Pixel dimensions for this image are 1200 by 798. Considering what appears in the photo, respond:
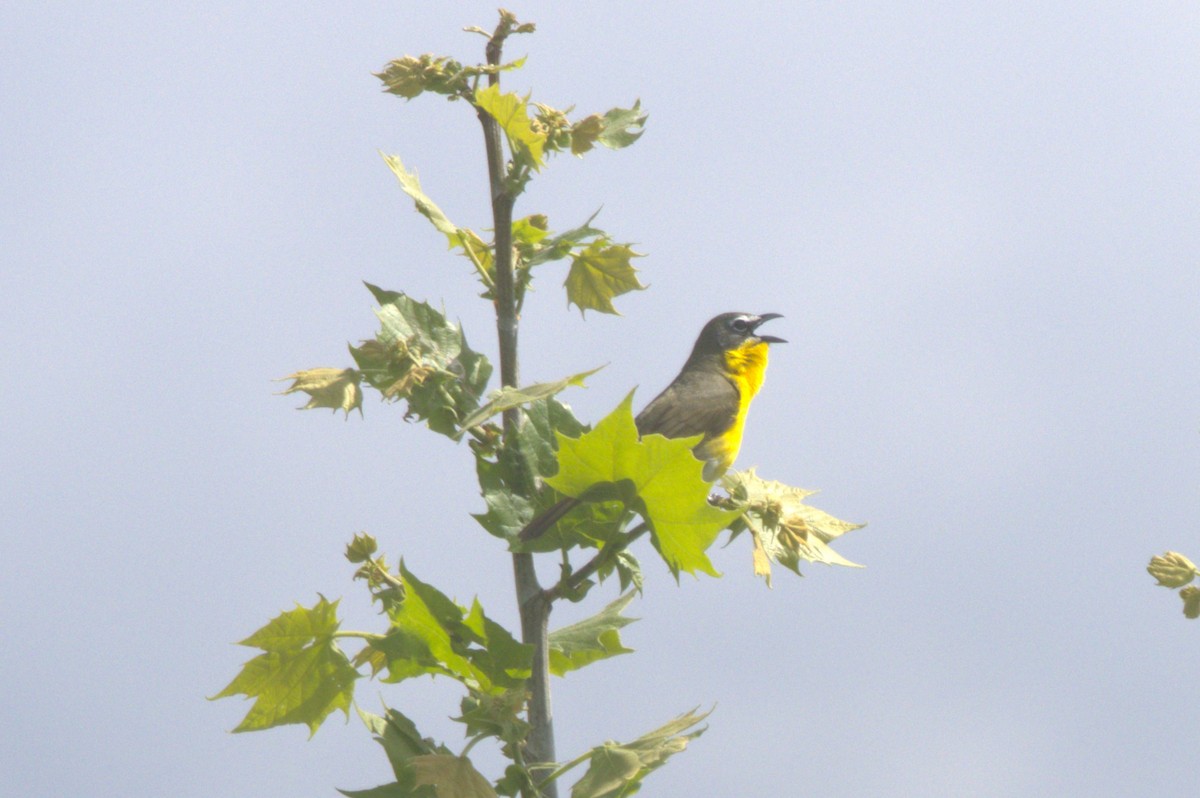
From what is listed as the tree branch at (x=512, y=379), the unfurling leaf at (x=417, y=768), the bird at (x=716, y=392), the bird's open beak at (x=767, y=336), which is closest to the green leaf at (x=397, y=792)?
the unfurling leaf at (x=417, y=768)

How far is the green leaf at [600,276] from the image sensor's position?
16.6 ft

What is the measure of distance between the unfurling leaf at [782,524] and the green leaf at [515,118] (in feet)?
4.65

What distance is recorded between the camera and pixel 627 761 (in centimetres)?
388

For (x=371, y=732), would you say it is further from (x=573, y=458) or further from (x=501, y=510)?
(x=573, y=458)

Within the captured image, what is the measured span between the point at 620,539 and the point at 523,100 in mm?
1617

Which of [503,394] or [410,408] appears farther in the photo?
[410,408]

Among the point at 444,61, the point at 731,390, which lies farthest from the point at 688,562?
the point at 731,390

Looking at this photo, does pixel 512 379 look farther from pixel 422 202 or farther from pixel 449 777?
pixel 449 777

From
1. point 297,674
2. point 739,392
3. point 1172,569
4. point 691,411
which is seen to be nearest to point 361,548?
point 297,674

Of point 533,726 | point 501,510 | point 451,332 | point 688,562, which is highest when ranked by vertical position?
point 451,332

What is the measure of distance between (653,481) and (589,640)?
2.46 feet

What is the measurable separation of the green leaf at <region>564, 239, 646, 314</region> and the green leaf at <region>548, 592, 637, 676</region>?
55.5 inches

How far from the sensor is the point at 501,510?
4.16 meters

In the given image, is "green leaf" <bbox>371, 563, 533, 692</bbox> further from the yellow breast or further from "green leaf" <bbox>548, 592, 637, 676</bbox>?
the yellow breast
